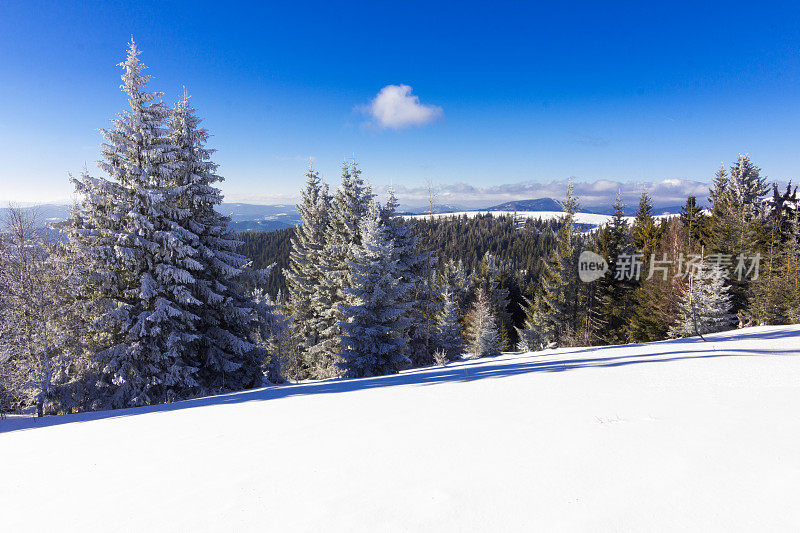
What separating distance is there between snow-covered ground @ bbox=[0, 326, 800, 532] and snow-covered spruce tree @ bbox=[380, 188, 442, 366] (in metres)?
15.4

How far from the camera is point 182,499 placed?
3002mm

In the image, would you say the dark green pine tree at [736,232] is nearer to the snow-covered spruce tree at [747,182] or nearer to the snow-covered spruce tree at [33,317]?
the snow-covered spruce tree at [747,182]

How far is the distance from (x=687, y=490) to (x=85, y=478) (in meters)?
5.85

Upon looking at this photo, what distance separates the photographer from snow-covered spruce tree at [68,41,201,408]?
11875 mm

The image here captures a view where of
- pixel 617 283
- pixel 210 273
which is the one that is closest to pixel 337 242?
pixel 210 273

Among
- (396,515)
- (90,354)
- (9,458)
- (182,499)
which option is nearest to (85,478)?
(182,499)

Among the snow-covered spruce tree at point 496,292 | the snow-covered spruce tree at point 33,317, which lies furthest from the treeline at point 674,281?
the snow-covered spruce tree at point 33,317

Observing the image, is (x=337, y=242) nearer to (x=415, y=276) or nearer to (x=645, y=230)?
(x=415, y=276)

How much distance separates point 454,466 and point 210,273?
46.1 feet

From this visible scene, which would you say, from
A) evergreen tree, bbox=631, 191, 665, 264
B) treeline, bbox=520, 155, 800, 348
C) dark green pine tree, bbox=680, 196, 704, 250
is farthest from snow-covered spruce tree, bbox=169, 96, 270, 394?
dark green pine tree, bbox=680, 196, 704, 250

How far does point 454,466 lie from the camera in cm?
320

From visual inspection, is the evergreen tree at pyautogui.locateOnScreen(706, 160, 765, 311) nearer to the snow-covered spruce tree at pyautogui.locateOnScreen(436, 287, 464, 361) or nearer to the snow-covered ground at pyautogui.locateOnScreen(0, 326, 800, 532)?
the snow-covered spruce tree at pyautogui.locateOnScreen(436, 287, 464, 361)

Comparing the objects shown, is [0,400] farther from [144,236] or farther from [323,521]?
[323,521]

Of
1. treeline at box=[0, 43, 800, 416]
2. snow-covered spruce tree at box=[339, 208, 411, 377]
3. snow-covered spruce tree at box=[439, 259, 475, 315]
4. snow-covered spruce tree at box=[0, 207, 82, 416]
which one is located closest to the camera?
snow-covered spruce tree at box=[0, 207, 82, 416]
